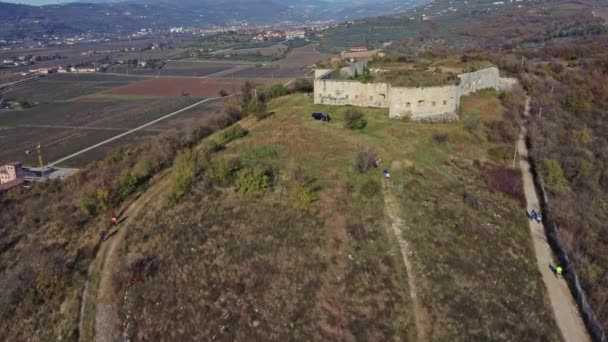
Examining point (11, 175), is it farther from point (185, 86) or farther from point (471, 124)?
point (185, 86)

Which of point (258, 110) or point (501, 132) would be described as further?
point (258, 110)

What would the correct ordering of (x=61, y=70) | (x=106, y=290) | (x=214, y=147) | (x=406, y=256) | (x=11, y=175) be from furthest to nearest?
(x=61, y=70), (x=11, y=175), (x=214, y=147), (x=406, y=256), (x=106, y=290)

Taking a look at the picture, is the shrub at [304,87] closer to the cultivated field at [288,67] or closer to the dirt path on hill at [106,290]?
the dirt path on hill at [106,290]

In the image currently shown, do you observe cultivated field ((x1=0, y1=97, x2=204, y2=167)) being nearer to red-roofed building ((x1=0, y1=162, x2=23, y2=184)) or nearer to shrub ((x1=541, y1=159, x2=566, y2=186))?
red-roofed building ((x1=0, y1=162, x2=23, y2=184))

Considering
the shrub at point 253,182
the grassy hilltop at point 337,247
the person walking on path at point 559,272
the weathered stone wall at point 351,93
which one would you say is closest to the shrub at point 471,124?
the grassy hilltop at point 337,247

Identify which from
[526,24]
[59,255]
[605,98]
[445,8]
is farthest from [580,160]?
[445,8]

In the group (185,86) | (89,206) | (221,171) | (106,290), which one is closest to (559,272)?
(221,171)
